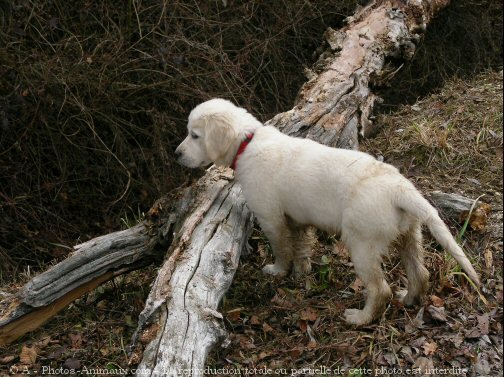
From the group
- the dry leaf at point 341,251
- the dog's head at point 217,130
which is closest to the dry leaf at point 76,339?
the dog's head at point 217,130

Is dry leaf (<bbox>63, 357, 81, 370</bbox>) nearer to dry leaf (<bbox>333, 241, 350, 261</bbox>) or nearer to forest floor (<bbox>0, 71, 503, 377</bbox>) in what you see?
forest floor (<bbox>0, 71, 503, 377</bbox>)

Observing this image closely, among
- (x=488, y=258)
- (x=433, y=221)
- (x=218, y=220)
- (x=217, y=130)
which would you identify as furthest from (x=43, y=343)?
(x=488, y=258)

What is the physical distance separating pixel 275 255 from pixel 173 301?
4.13ft

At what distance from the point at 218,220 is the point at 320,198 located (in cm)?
82

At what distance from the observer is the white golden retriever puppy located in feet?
12.4

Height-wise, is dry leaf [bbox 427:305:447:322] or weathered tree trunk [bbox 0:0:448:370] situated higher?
weathered tree trunk [bbox 0:0:448:370]

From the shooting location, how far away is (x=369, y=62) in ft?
21.6

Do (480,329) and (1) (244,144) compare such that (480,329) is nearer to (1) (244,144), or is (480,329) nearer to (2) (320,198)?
(2) (320,198)

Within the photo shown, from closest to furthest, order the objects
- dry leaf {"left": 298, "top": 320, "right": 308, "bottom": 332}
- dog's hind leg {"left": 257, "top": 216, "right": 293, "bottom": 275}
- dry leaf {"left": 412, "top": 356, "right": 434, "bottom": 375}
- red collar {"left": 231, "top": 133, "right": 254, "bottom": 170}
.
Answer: dry leaf {"left": 412, "top": 356, "right": 434, "bottom": 375}, dry leaf {"left": 298, "top": 320, "right": 308, "bottom": 332}, dog's hind leg {"left": 257, "top": 216, "right": 293, "bottom": 275}, red collar {"left": 231, "top": 133, "right": 254, "bottom": 170}

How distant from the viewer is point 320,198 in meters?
4.13

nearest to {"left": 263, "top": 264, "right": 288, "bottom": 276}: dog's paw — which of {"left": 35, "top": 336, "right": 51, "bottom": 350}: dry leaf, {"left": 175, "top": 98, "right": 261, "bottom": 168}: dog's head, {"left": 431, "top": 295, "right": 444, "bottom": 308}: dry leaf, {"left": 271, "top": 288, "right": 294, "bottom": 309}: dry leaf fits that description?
{"left": 271, "top": 288, "right": 294, "bottom": 309}: dry leaf

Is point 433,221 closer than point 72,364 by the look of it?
Yes

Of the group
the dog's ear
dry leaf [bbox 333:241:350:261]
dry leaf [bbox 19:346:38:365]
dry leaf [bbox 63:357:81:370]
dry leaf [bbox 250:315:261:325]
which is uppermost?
the dog's ear

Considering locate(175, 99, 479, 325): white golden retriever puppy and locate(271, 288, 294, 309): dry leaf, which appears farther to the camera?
locate(271, 288, 294, 309): dry leaf
